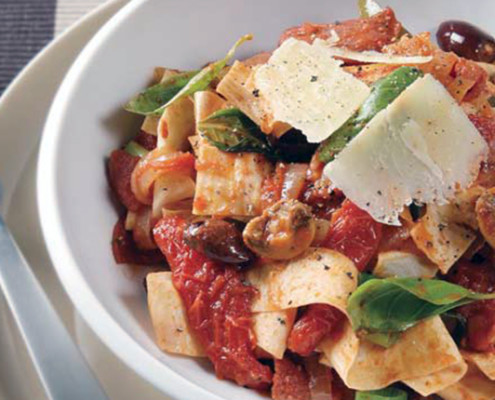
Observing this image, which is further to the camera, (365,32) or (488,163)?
(365,32)

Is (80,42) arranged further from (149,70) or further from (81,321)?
(81,321)

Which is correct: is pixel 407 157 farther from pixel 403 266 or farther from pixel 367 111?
pixel 403 266

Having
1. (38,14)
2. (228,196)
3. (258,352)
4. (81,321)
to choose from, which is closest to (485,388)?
(258,352)

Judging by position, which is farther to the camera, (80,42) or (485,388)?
(80,42)

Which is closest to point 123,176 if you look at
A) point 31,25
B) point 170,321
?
point 170,321

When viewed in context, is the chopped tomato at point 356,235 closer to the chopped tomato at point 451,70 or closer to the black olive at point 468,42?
the chopped tomato at point 451,70

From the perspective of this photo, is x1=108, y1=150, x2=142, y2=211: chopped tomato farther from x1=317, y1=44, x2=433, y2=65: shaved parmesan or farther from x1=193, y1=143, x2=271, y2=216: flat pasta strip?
x1=317, y1=44, x2=433, y2=65: shaved parmesan
